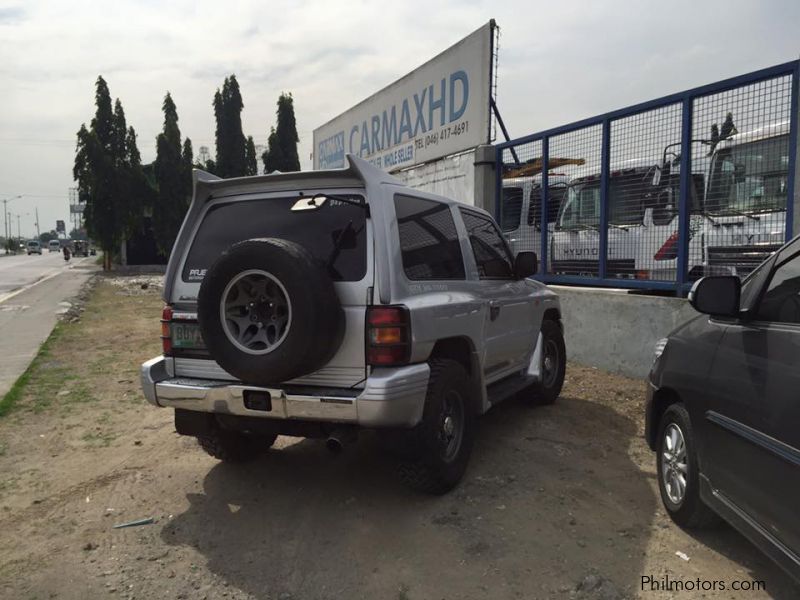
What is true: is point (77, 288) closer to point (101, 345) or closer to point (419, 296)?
point (101, 345)

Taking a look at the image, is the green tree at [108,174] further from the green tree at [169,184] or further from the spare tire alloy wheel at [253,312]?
the spare tire alloy wheel at [253,312]

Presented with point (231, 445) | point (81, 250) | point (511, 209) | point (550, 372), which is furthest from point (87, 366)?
point (81, 250)

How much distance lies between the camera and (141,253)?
1539 inches

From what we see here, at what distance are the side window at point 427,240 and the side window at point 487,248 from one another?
1.03 ft

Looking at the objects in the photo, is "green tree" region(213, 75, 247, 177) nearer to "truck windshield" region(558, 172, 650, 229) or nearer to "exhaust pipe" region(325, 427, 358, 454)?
"truck windshield" region(558, 172, 650, 229)

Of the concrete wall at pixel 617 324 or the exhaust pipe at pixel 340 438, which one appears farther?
the concrete wall at pixel 617 324

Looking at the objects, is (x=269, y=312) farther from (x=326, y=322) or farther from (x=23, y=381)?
(x=23, y=381)

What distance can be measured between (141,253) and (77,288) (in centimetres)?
1820

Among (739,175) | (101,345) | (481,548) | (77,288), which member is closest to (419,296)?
(481,548)

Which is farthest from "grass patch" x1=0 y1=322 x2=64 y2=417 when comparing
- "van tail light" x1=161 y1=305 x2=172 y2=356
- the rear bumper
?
the rear bumper

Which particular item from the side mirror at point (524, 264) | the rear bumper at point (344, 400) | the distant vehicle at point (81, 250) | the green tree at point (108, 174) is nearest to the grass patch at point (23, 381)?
the rear bumper at point (344, 400)

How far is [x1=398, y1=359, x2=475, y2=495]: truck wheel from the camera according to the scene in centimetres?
352

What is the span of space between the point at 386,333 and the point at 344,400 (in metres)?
0.41

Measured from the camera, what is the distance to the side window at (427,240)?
3.71 meters
